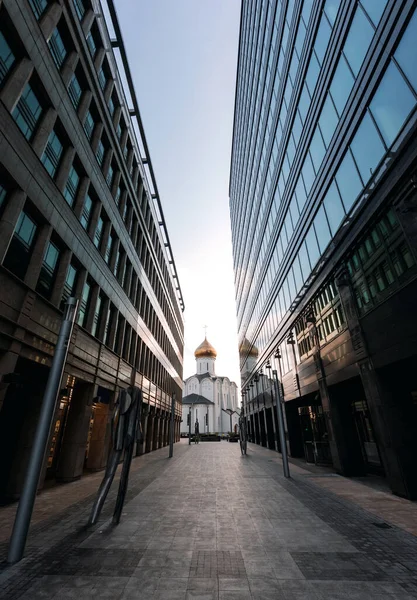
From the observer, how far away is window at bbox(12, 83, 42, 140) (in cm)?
1023

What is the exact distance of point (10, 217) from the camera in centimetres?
922

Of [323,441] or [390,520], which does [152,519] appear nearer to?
[390,520]

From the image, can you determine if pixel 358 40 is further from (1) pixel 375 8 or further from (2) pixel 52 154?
(2) pixel 52 154

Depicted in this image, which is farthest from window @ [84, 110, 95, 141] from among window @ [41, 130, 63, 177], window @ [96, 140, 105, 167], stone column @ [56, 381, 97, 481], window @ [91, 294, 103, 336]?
stone column @ [56, 381, 97, 481]

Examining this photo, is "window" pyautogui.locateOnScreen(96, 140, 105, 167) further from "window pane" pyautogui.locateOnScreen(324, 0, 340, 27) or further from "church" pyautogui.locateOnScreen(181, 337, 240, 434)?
"church" pyautogui.locateOnScreen(181, 337, 240, 434)

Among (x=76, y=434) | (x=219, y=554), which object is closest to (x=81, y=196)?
(x=76, y=434)

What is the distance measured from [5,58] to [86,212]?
695cm

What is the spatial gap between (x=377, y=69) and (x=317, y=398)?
17.2 metres

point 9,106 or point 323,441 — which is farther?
point 323,441

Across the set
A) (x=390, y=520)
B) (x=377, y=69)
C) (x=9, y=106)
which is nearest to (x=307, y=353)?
(x=390, y=520)

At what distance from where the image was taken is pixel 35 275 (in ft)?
34.7

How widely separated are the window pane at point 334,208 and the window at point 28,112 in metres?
13.2

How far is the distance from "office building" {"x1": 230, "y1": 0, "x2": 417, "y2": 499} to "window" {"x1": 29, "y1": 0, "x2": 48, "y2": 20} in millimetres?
12049

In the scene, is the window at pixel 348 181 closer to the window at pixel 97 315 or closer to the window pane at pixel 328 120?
the window pane at pixel 328 120
